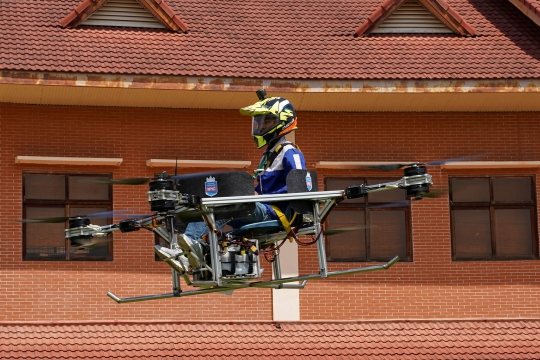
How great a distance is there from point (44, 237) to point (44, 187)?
76cm

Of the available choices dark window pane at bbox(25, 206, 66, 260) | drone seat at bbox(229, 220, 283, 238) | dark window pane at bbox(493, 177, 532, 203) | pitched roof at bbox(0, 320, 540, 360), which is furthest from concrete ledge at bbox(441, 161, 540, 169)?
drone seat at bbox(229, 220, 283, 238)

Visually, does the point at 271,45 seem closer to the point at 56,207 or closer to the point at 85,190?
the point at 85,190

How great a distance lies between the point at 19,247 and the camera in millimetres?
21094

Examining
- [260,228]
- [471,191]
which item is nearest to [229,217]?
[260,228]

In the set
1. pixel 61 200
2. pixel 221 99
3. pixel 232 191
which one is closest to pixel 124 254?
pixel 61 200

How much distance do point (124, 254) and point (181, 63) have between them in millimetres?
3069

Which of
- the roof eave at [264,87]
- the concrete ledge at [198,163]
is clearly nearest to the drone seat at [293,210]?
the roof eave at [264,87]

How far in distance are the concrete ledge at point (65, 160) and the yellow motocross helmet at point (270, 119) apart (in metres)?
7.82

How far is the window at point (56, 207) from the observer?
2130cm

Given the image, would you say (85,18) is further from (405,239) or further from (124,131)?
(405,239)

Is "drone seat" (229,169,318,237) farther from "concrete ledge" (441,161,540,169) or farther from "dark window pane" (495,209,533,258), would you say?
"dark window pane" (495,209,533,258)

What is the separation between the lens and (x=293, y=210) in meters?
13.4

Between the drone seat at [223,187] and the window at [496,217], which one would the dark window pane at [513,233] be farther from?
the drone seat at [223,187]

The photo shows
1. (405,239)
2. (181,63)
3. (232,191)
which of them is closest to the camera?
(232,191)
